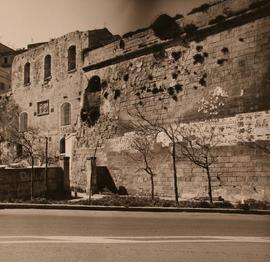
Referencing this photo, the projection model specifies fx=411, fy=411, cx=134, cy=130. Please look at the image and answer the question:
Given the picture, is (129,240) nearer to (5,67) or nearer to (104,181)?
(104,181)

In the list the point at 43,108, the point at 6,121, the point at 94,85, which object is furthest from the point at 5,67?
the point at 94,85

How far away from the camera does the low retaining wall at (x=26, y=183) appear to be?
54.0 feet

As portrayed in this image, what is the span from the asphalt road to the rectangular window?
18846 millimetres

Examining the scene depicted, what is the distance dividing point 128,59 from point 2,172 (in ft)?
29.0

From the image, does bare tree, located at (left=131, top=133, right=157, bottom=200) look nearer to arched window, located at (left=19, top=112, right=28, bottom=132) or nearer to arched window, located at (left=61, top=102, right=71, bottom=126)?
arched window, located at (left=61, top=102, right=71, bottom=126)

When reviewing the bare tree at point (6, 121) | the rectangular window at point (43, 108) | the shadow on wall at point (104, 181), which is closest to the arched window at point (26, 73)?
the bare tree at point (6, 121)

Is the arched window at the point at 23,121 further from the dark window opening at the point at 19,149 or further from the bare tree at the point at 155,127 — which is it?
the bare tree at the point at 155,127

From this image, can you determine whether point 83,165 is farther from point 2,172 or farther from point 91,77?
point 2,172

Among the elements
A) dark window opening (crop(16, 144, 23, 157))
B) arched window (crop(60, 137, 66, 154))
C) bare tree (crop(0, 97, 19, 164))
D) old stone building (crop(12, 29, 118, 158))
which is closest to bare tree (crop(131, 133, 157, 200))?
old stone building (crop(12, 29, 118, 158))

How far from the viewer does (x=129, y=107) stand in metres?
20.8

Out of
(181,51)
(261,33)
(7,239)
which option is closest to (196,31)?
(181,51)

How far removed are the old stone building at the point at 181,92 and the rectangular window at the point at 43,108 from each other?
2.19 m

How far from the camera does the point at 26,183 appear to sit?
17719 millimetres

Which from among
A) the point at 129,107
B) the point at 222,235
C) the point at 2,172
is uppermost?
the point at 129,107
